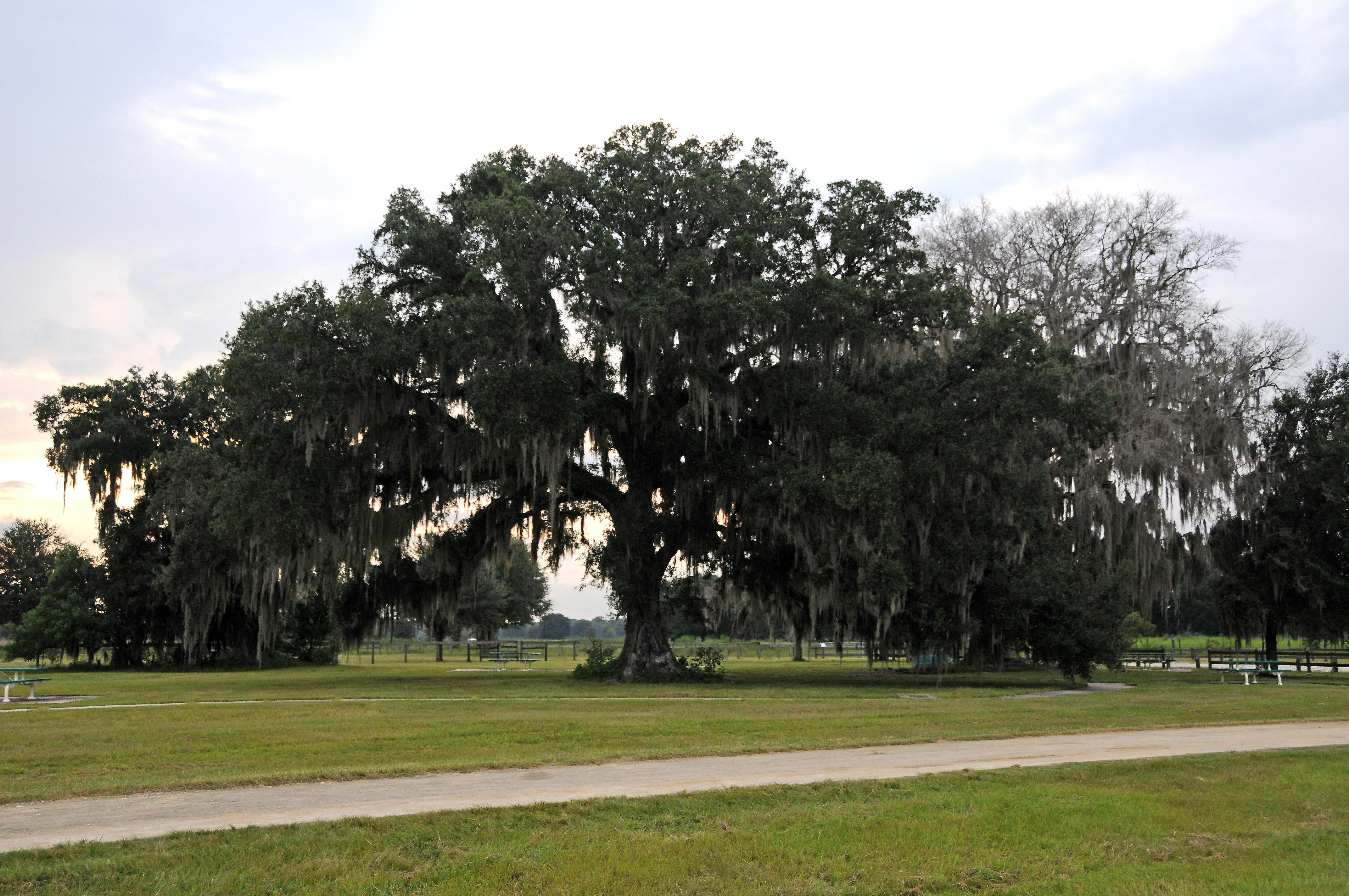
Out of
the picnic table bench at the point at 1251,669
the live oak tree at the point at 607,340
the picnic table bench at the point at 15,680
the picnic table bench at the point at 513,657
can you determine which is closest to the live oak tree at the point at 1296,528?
the picnic table bench at the point at 1251,669

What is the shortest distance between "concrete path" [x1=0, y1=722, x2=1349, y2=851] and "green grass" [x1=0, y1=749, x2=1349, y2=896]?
0.44 meters

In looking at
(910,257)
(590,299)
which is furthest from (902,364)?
(590,299)

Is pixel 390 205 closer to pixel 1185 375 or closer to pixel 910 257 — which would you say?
pixel 910 257

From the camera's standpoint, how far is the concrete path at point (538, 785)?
7.52 meters

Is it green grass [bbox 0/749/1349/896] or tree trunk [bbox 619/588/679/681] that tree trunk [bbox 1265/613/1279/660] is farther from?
green grass [bbox 0/749/1349/896]

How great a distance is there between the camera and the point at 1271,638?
113ft

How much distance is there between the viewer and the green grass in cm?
629

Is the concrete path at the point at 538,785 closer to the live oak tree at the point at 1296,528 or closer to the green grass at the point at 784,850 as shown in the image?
the green grass at the point at 784,850

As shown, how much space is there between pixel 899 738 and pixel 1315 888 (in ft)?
21.9

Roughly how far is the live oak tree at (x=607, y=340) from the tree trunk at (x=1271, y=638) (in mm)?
16629

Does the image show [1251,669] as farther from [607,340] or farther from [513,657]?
[513,657]

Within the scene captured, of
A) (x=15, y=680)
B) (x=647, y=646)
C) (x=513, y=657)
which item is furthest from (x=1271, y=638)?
(x=15, y=680)

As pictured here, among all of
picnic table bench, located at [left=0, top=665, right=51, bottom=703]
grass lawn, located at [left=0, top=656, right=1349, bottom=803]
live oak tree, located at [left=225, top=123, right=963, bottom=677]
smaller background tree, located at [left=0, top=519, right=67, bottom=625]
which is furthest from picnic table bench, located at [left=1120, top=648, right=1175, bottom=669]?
smaller background tree, located at [left=0, top=519, right=67, bottom=625]

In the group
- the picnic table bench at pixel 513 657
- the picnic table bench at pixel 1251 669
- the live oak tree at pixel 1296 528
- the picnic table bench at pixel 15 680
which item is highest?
the live oak tree at pixel 1296 528
